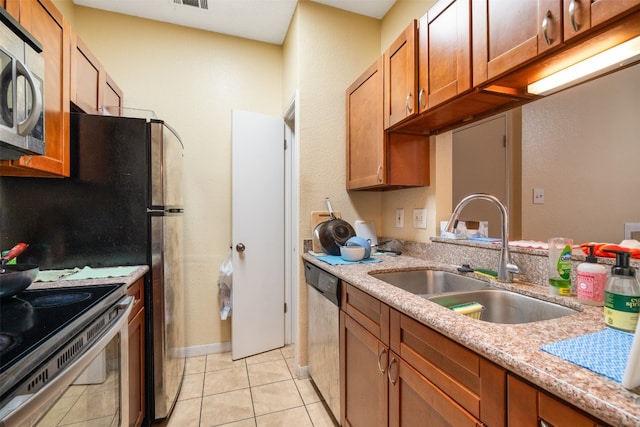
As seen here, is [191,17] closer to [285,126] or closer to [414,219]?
[285,126]

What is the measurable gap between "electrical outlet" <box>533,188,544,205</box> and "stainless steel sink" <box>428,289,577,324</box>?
0.69 meters

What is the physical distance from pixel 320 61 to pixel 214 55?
0.98m

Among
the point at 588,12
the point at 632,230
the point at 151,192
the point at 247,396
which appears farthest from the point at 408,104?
the point at 247,396

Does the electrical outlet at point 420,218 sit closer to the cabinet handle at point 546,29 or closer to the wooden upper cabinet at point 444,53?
the wooden upper cabinet at point 444,53

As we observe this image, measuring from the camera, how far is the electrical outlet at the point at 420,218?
1777 mm

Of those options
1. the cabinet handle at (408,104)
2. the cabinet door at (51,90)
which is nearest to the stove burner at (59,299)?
the cabinet door at (51,90)

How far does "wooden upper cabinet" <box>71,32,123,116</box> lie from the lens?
1.53m

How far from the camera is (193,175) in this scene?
2369 mm

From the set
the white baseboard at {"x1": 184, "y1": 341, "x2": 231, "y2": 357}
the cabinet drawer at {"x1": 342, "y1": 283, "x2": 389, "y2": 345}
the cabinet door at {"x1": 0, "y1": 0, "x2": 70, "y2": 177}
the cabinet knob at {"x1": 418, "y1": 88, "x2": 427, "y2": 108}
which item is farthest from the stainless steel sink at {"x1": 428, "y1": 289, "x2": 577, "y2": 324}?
the white baseboard at {"x1": 184, "y1": 341, "x2": 231, "y2": 357}

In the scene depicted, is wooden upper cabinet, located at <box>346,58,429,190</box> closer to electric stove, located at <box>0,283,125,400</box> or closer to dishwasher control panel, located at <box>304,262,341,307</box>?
dishwasher control panel, located at <box>304,262,341,307</box>

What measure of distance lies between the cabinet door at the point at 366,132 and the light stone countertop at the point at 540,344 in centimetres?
87

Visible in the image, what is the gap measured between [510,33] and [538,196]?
0.91 m

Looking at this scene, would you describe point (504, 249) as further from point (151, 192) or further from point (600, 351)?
point (151, 192)

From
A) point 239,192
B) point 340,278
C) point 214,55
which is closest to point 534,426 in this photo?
point 340,278
